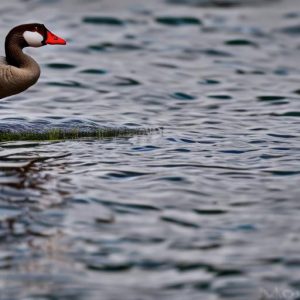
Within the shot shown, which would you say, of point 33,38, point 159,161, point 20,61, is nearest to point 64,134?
point 20,61

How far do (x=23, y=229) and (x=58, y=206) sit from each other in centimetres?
72

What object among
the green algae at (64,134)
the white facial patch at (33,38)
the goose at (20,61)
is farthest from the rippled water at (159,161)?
the white facial patch at (33,38)

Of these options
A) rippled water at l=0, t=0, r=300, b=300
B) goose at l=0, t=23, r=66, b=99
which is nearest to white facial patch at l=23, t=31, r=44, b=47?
goose at l=0, t=23, r=66, b=99

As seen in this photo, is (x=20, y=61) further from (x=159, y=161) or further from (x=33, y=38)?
(x=159, y=161)

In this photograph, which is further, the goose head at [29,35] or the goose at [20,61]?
the goose head at [29,35]

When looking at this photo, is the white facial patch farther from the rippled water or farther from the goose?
the rippled water

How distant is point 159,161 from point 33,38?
299cm

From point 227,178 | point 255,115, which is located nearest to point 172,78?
point 255,115

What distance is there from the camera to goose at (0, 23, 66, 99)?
11766 mm

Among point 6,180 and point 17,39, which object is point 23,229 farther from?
point 17,39

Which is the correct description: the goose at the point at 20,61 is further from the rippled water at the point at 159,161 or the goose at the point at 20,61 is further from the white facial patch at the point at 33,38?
the rippled water at the point at 159,161

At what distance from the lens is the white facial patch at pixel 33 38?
12297 millimetres

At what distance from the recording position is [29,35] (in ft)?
40.4

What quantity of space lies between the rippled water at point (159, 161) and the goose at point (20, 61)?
1.67 ft
